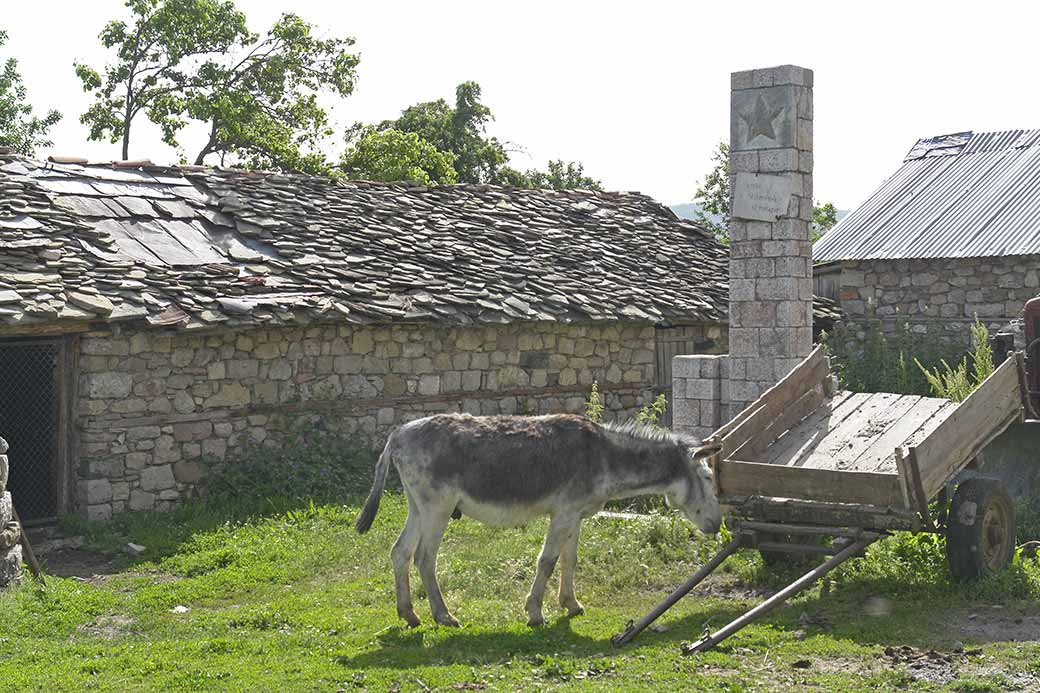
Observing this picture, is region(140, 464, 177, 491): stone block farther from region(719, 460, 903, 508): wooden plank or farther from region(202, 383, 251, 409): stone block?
region(719, 460, 903, 508): wooden plank

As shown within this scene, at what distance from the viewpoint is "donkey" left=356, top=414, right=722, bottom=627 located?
871cm

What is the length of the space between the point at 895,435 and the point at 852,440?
1.06 feet


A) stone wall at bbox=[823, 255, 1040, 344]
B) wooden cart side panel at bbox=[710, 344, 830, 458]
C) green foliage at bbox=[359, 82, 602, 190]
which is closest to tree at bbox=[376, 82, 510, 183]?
green foliage at bbox=[359, 82, 602, 190]

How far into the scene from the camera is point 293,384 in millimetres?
14703

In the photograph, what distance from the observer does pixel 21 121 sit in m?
30.7

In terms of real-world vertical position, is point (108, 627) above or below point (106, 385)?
below

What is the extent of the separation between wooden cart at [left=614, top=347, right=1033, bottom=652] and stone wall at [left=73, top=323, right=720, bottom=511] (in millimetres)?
6761

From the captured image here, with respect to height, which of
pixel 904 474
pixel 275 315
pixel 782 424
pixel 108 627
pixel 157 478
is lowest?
pixel 108 627

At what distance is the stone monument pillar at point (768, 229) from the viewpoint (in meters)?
12.5

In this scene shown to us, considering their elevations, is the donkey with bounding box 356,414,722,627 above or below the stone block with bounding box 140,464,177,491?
above

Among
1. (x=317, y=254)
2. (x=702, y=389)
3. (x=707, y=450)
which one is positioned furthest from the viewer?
(x=317, y=254)

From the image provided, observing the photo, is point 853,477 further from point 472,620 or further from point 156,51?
point 156,51

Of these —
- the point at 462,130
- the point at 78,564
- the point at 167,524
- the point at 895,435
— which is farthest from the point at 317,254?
the point at 462,130

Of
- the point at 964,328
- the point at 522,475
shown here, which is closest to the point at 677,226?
the point at 964,328
